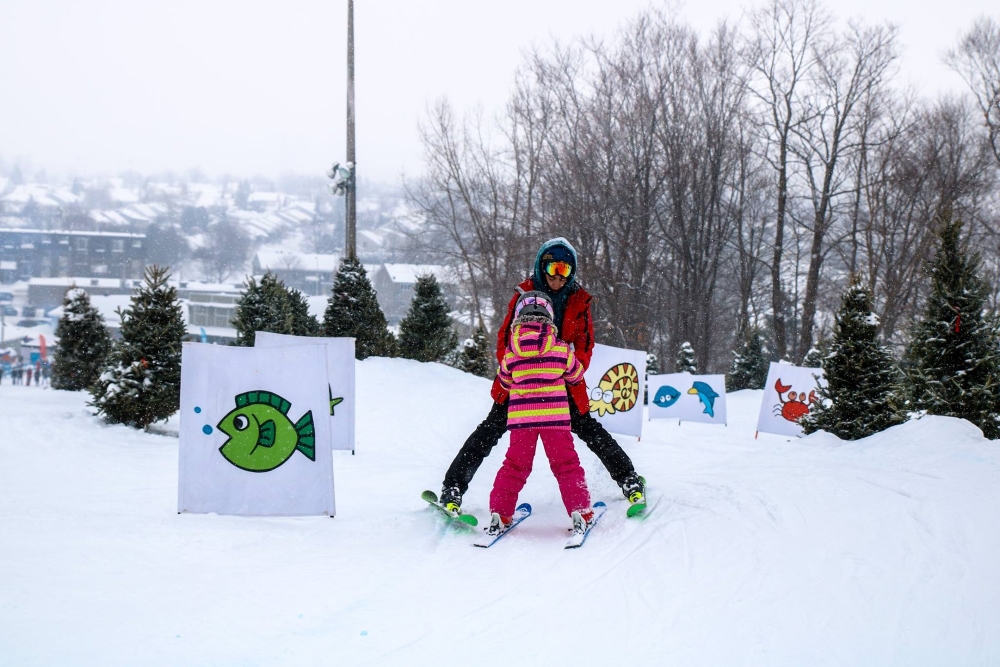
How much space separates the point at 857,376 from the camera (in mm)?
10070

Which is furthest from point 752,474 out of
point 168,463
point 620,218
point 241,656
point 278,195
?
point 278,195

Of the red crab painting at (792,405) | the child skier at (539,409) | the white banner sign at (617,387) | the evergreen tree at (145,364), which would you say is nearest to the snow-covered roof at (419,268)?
the red crab painting at (792,405)

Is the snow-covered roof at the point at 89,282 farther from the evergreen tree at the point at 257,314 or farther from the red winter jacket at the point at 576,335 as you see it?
the red winter jacket at the point at 576,335

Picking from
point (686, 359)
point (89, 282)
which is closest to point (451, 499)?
point (686, 359)

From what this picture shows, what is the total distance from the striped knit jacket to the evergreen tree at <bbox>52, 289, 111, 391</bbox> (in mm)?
14088

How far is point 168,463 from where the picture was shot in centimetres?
828

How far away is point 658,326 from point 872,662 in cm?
2594

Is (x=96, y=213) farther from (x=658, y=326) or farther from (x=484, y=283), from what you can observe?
(x=658, y=326)

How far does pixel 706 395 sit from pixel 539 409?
39.9ft

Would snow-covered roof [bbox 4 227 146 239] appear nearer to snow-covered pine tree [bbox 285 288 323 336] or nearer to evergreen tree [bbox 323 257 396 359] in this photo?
snow-covered pine tree [bbox 285 288 323 336]

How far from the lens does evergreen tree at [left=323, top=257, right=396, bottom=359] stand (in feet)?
59.0

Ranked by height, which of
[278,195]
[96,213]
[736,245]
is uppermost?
[278,195]

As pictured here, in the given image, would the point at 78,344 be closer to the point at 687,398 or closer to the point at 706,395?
the point at 687,398

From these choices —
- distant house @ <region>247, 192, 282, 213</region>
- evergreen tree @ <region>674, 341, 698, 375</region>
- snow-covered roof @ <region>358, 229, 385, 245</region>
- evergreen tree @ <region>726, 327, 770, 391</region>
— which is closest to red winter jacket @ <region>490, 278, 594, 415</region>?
evergreen tree @ <region>674, 341, 698, 375</region>
